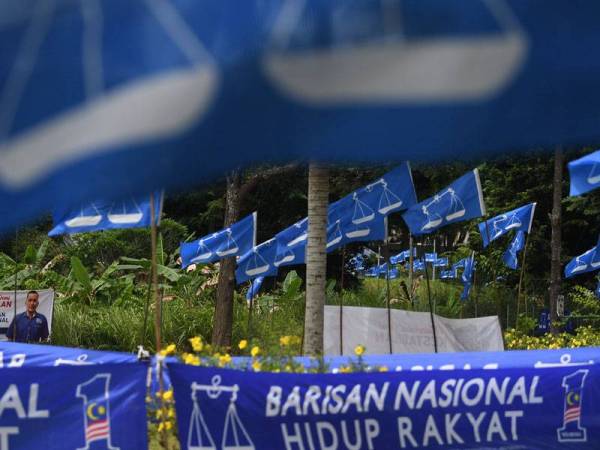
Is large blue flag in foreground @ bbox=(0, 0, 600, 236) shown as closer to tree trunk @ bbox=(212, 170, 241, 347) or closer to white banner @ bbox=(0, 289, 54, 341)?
tree trunk @ bbox=(212, 170, 241, 347)

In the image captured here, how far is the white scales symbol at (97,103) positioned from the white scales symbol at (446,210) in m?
14.9

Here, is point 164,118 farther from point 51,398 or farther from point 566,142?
point 51,398

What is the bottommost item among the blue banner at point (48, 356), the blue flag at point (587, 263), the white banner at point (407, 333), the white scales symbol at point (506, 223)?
the blue banner at point (48, 356)

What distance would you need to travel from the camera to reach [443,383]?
7426 millimetres

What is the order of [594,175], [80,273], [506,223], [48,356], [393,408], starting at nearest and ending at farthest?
[393,408] → [594,175] → [48,356] → [506,223] → [80,273]

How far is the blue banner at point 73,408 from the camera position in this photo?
668cm

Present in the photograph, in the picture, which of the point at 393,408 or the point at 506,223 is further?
the point at 506,223

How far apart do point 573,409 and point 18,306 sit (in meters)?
15.4

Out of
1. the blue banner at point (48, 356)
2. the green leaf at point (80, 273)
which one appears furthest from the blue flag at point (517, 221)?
the blue banner at point (48, 356)

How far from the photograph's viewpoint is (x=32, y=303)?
19812 millimetres

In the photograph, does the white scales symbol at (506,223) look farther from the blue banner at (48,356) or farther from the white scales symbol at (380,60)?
the white scales symbol at (380,60)

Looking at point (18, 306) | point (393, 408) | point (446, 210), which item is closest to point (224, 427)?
point (393, 408)

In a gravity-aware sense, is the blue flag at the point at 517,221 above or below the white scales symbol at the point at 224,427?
above

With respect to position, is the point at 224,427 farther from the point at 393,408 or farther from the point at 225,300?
the point at 225,300
